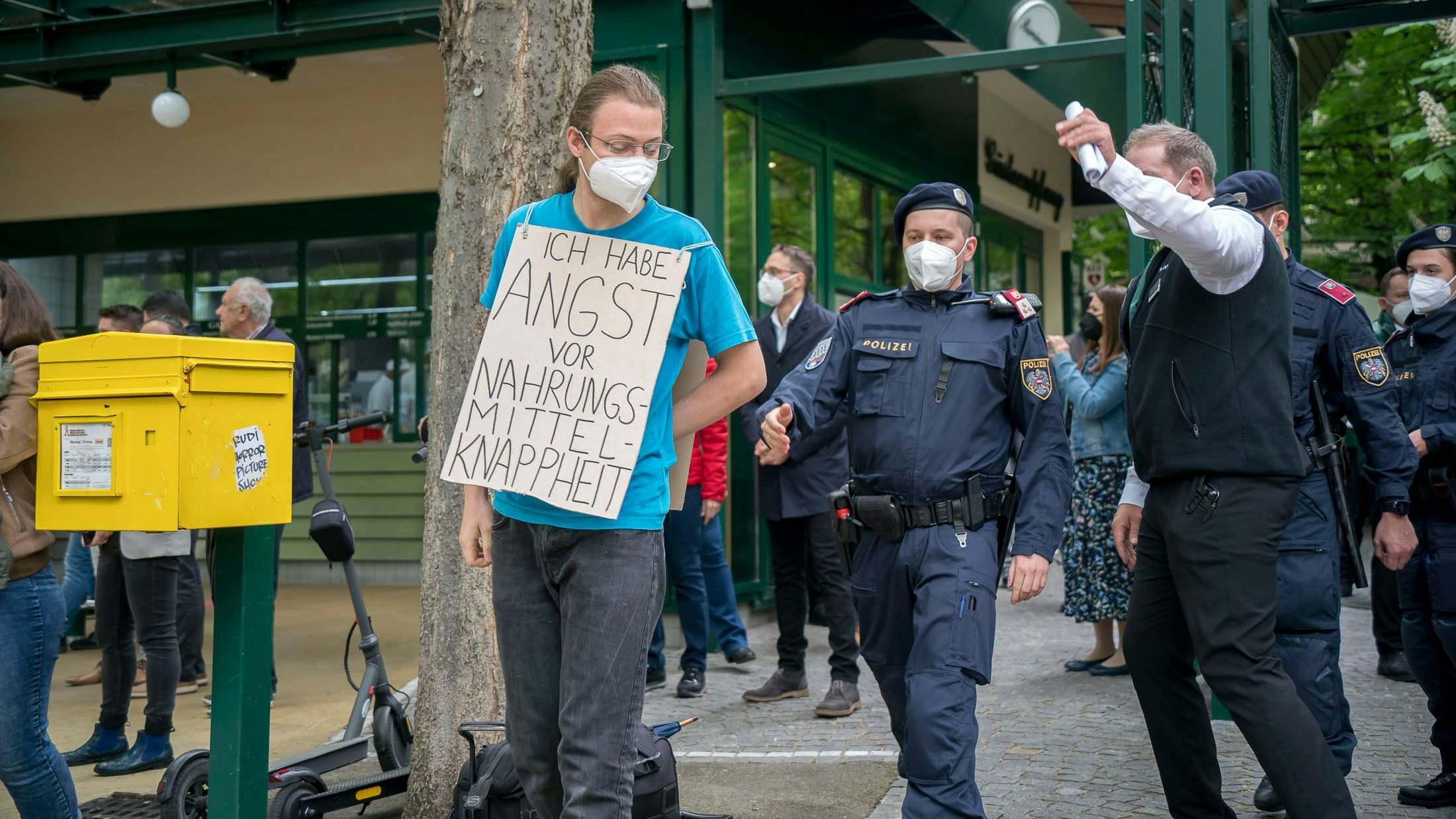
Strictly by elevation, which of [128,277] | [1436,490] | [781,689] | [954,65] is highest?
[954,65]

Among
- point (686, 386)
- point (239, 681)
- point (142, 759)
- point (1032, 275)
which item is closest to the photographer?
point (686, 386)

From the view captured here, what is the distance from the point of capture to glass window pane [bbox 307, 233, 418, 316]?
11.5m

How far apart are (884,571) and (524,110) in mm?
1908

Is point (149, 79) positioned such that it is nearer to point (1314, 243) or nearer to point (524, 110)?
point (524, 110)

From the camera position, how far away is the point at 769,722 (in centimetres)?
600

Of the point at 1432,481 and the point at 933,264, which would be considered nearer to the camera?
the point at 933,264

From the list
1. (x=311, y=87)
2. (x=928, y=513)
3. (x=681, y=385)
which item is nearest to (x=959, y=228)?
(x=928, y=513)

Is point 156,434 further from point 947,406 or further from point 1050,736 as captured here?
point 1050,736

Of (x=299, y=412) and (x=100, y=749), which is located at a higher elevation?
(x=299, y=412)

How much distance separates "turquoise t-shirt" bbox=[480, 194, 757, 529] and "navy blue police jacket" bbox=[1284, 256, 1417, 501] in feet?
7.15

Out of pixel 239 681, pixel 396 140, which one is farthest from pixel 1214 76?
pixel 396 140

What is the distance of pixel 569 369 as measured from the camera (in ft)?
10.1

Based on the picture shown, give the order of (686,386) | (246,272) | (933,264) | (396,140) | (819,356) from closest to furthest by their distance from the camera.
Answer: (686,386), (933,264), (819,356), (396,140), (246,272)

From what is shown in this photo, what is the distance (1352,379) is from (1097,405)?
2.54m
